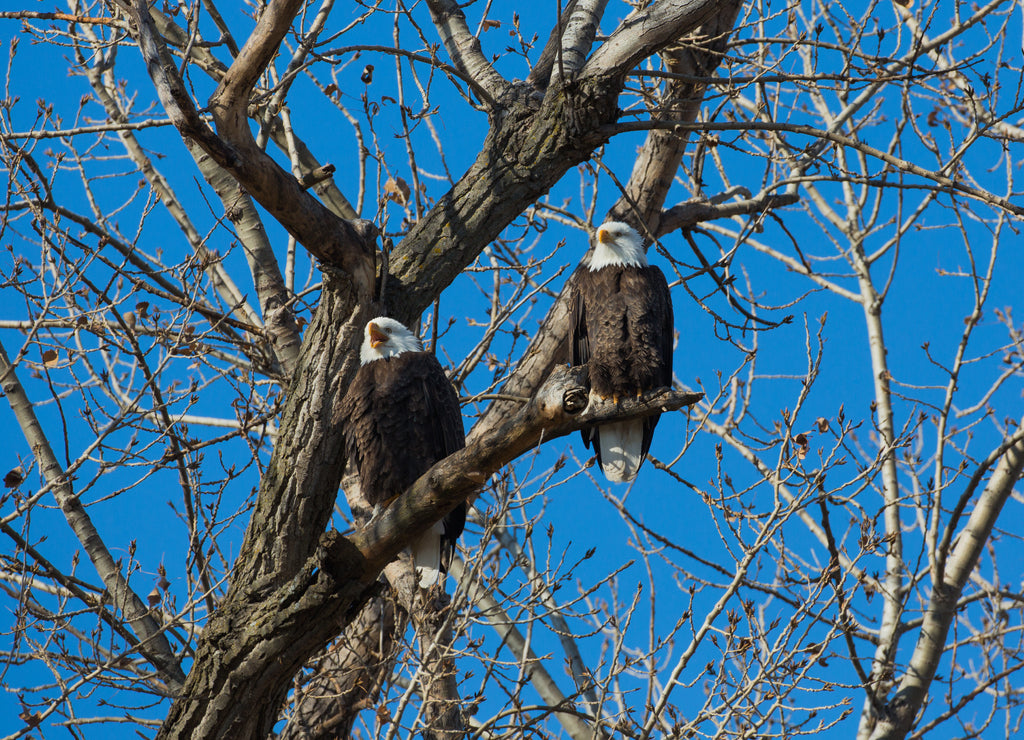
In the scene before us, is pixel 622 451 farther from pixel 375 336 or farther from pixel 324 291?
pixel 324 291

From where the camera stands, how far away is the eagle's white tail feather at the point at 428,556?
432 centimetres

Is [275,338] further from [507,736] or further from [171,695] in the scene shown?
[507,736]

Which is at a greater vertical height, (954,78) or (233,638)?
(954,78)

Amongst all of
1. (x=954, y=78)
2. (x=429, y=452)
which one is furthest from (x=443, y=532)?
(x=954, y=78)

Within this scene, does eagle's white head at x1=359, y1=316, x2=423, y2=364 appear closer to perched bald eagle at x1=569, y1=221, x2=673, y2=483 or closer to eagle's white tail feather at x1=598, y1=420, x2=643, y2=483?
perched bald eagle at x1=569, y1=221, x2=673, y2=483

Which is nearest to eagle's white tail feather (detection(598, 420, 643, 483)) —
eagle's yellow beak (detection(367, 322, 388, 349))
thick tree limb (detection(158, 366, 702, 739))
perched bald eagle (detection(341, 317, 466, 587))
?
perched bald eagle (detection(341, 317, 466, 587))

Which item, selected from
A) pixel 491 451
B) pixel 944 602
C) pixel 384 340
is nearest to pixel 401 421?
pixel 384 340

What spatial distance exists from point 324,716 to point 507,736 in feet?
3.58

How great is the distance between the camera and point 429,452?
4.27 m

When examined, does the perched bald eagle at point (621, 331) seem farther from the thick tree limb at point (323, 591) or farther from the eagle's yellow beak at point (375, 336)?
the thick tree limb at point (323, 591)

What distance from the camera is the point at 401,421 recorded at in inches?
164

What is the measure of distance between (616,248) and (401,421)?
1354 mm

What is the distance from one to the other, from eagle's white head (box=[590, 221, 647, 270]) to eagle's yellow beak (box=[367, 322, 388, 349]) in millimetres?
1268

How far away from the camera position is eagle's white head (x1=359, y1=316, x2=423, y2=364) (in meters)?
3.86
